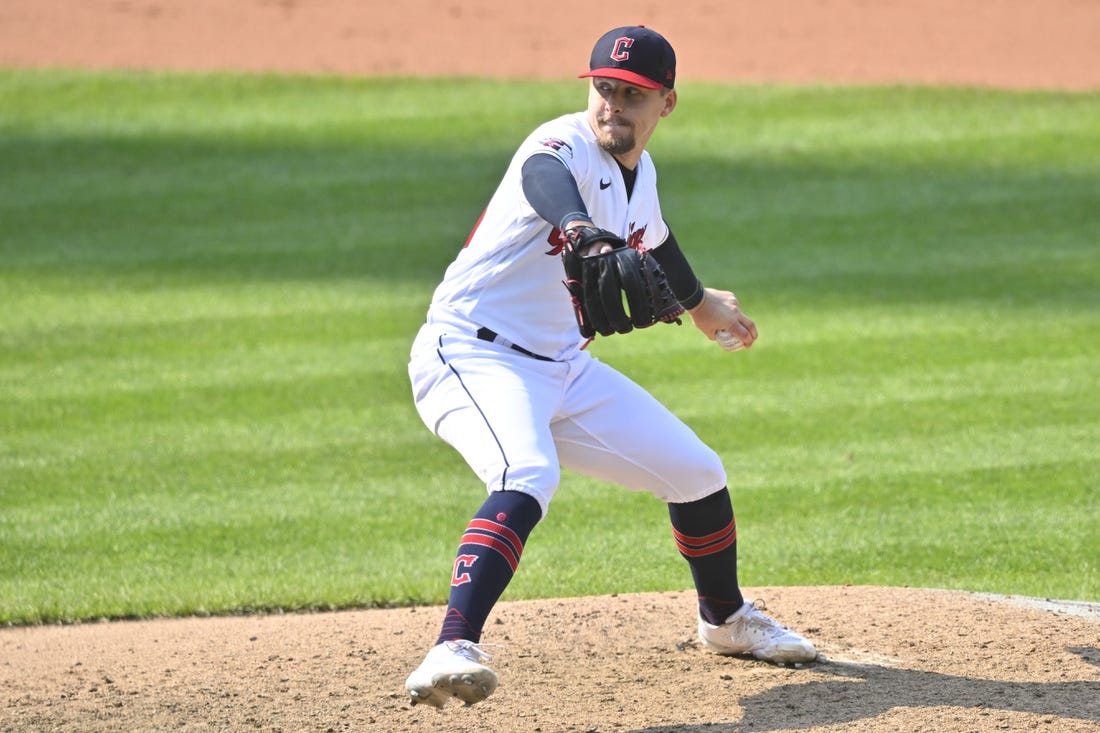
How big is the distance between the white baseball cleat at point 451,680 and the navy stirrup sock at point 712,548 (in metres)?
1.11

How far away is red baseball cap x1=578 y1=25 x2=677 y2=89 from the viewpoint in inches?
148

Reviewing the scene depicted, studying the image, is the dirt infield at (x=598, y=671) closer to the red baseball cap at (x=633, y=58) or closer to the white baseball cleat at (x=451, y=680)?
the white baseball cleat at (x=451, y=680)

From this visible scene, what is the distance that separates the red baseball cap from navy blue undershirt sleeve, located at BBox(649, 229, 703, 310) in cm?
59

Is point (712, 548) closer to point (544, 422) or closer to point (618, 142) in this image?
point (544, 422)

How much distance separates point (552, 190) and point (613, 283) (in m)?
0.35

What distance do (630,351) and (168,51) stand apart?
9693 mm

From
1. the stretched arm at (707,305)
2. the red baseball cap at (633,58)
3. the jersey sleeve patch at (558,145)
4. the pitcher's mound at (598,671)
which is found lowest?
the pitcher's mound at (598,671)

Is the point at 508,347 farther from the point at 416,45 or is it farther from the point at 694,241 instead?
the point at 416,45

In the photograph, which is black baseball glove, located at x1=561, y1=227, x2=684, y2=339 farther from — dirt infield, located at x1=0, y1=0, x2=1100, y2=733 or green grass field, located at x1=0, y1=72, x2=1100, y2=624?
green grass field, located at x1=0, y1=72, x2=1100, y2=624

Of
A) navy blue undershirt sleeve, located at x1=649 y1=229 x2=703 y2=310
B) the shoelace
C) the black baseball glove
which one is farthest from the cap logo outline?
the shoelace

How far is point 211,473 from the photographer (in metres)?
6.52

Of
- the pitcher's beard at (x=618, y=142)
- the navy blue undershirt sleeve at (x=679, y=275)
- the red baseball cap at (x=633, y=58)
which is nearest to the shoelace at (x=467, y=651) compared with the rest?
the navy blue undershirt sleeve at (x=679, y=275)

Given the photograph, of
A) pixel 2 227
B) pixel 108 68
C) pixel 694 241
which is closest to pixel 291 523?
pixel 694 241

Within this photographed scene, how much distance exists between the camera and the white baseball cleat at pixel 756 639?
4.22 meters
